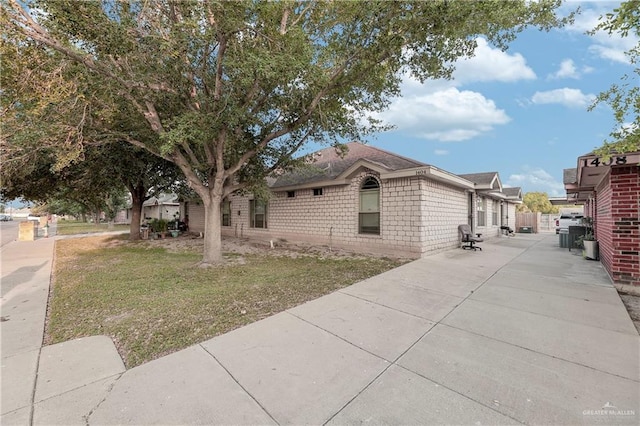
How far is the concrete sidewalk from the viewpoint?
2088 millimetres

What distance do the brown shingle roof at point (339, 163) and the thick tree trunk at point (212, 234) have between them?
394 cm

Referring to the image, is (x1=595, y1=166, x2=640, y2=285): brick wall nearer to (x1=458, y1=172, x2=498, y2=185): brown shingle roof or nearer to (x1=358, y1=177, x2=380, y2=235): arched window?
(x1=358, y1=177, x2=380, y2=235): arched window

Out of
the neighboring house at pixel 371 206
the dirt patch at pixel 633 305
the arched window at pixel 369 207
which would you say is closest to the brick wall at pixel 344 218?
the neighboring house at pixel 371 206

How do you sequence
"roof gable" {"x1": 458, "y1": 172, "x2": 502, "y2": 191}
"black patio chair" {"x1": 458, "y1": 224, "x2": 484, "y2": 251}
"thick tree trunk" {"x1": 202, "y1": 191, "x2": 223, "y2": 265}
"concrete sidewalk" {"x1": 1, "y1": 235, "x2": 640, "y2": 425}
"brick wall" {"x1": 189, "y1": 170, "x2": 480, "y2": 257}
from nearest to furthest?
"concrete sidewalk" {"x1": 1, "y1": 235, "x2": 640, "y2": 425} < "thick tree trunk" {"x1": 202, "y1": 191, "x2": 223, "y2": 265} < "brick wall" {"x1": 189, "y1": 170, "x2": 480, "y2": 257} < "black patio chair" {"x1": 458, "y1": 224, "x2": 484, "y2": 251} < "roof gable" {"x1": 458, "y1": 172, "x2": 502, "y2": 191}

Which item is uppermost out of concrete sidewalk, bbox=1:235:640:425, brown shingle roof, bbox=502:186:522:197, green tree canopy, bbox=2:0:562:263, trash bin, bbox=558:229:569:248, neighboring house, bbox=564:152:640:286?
green tree canopy, bbox=2:0:562:263

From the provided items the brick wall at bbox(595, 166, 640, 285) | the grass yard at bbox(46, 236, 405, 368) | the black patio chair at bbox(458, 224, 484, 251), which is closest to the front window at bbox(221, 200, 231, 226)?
the grass yard at bbox(46, 236, 405, 368)

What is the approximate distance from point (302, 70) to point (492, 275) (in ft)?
21.4

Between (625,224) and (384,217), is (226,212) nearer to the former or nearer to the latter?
(384,217)

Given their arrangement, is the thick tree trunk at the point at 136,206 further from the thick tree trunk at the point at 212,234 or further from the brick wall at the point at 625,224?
the brick wall at the point at 625,224

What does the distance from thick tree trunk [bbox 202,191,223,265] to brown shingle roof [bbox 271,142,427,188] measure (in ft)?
12.9

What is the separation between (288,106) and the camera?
7.13m

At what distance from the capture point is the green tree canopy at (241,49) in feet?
17.4

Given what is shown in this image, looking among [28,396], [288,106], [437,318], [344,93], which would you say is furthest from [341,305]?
[344,93]

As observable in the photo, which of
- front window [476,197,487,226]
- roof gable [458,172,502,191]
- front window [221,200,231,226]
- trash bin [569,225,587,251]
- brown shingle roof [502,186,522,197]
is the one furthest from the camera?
brown shingle roof [502,186,522,197]
